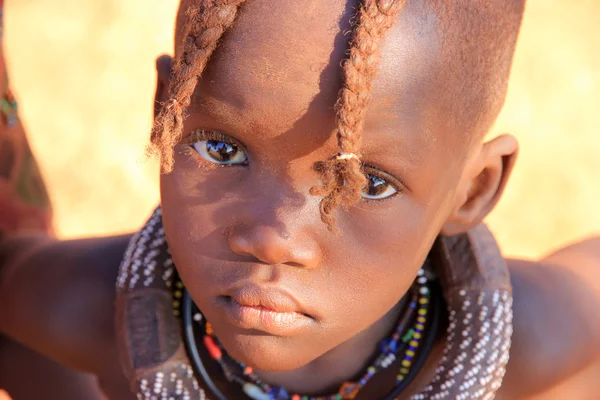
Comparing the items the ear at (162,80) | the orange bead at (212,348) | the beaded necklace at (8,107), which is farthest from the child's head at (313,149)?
the beaded necklace at (8,107)

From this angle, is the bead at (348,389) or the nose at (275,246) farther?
the bead at (348,389)

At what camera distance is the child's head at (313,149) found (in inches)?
40.6

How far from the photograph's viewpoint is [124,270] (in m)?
1.58

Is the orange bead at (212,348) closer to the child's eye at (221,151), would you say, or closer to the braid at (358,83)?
the child's eye at (221,151)

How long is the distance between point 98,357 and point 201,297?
60 centimetres

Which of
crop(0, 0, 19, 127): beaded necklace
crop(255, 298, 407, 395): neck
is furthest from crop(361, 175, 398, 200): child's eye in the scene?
crop(0, 0, 19, 127): beaded necklace

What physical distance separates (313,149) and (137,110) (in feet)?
7.99

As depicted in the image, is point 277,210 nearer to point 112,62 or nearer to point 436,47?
point 436,47

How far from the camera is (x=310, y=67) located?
102 centimetres

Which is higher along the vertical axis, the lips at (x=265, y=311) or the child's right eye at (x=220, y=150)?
the child's right eye at (x=220, y=150)

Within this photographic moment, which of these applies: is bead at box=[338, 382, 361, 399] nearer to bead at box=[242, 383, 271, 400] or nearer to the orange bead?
bead at box=[242, 383, 271, 400]

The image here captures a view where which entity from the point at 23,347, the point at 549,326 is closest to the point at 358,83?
the point at 549,326

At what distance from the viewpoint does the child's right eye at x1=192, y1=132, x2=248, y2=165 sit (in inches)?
45.4

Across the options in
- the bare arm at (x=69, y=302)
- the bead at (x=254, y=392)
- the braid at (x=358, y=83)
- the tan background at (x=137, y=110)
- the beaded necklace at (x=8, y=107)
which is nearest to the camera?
the braid at (x=358, y=83)
